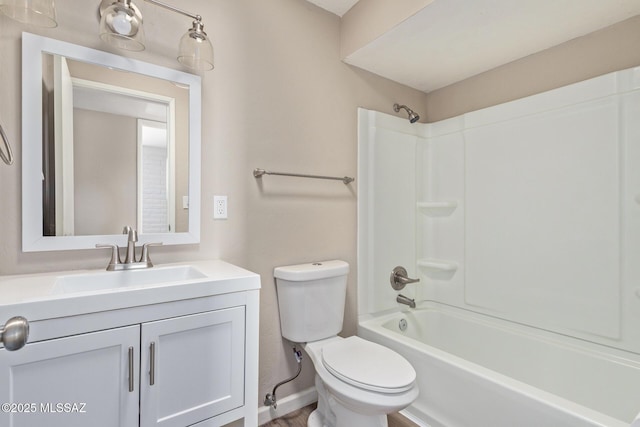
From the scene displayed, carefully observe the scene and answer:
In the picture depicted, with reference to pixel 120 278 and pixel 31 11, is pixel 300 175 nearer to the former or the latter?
pixel 120 278

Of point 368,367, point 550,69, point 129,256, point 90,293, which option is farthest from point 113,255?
point 550,69

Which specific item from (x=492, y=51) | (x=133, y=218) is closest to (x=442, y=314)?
(x=492, y=51)

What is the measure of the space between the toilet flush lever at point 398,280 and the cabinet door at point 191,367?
133 centimetres

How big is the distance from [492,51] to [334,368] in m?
2.04

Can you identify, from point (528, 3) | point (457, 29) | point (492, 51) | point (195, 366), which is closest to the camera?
point (195, 366)

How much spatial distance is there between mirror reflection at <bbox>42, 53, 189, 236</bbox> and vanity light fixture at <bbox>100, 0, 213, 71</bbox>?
0.47 feet

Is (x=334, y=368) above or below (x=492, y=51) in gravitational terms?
below

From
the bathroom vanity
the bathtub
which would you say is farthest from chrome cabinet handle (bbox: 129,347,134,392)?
the bathtub

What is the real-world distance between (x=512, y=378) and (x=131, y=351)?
1.84 metres

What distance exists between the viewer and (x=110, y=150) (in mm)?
1305

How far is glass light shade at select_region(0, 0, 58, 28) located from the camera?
38.6 inches

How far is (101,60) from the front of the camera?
126cm

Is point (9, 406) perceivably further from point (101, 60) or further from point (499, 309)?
point (499, 309)

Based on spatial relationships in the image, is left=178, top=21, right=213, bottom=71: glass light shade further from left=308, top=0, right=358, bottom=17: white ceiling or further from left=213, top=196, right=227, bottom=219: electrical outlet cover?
left=308, top=0, right=358, bottom=17: white ceiling
